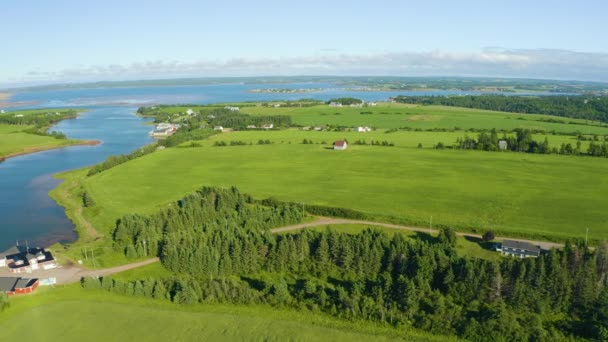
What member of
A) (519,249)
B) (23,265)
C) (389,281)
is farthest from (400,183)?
(23,265)

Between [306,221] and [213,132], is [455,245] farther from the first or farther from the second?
[213,132]

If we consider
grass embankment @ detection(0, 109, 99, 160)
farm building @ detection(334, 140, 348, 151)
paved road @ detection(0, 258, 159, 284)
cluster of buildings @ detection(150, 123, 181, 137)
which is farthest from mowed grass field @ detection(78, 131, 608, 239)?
grass embankment @ detection(0, 109, 99, 160)

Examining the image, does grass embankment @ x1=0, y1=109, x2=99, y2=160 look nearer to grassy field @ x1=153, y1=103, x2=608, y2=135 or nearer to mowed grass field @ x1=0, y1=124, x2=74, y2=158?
mowed grass field @ x1=0, y1=124, x2=74, y2=158

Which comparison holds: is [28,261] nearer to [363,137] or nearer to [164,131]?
[363,137]

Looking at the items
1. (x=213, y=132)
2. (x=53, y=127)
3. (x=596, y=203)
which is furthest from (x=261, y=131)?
(x=596, y=203)

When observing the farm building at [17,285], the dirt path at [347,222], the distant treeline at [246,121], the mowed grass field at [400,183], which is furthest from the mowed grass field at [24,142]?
the dirt path at [347,222]

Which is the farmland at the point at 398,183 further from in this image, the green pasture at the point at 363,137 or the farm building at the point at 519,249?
the green pasture at the point at 363,137
